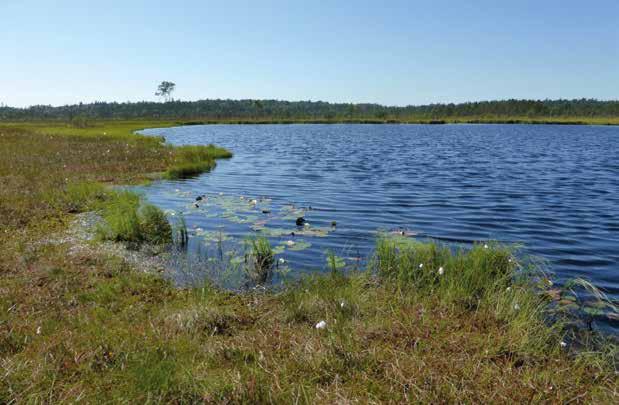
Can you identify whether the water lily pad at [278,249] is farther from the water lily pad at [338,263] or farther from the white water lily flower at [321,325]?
the white water lily flower at [321,325]

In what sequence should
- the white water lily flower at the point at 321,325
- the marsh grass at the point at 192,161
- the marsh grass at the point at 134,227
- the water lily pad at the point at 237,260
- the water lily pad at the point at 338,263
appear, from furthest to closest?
the marsh grass at the point at 192,161 → the marsh grass at the point at 134,227 → the water lily pad at the point at 237,260 → the water lily pad at the point at 338,263 → the white water lily flower at the point at 321,325

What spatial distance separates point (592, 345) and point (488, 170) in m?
23.2

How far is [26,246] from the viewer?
9812 millimetres

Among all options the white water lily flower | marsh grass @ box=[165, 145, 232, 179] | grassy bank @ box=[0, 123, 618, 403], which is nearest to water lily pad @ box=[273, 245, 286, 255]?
grassy bank @ box=[0, 123, 618, 403]

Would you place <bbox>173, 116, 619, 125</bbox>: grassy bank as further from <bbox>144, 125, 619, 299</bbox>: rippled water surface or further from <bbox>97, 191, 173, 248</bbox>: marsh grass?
<bbox>97, 191, 173, 248</bbox>: marsh grass

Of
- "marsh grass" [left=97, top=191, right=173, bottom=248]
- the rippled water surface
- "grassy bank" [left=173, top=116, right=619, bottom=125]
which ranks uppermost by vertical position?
"grassy bank" [left=173, top=116, right=619, bottom=125]

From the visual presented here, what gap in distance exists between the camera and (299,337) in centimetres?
586

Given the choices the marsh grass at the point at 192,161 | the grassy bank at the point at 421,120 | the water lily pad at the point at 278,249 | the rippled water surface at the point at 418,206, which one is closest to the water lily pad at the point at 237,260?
the water lily pad at the point at 278,249

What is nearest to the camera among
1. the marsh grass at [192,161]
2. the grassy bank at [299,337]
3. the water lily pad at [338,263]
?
the grassy bank at [299,337]

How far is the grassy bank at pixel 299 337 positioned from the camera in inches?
181

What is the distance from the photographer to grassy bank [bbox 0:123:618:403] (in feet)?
15.0

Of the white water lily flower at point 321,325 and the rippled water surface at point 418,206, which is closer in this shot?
the white water lily flower at point 321,325

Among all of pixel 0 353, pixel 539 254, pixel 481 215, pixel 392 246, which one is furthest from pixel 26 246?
pixel 481 215

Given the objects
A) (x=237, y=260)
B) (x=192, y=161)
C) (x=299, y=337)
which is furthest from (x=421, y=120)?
(x=299, y=337)
